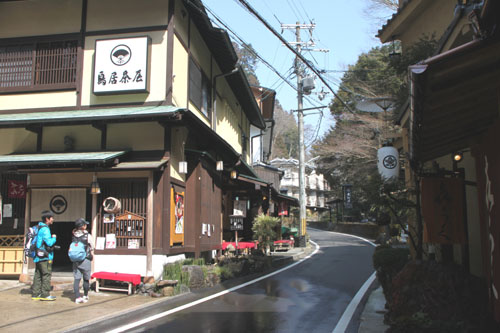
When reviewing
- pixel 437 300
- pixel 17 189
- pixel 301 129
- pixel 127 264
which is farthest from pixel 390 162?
pixel 301 129

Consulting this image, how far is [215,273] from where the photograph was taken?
12789 mm

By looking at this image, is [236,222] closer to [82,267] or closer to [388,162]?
[388,162]

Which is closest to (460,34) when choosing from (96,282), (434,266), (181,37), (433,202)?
(433,202)

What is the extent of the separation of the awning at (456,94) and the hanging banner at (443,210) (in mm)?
697

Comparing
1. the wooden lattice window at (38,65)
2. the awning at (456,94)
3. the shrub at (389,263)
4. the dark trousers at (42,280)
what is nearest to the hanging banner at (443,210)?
the awning at (456,94)

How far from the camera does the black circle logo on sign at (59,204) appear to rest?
Answer: 12.5 meters

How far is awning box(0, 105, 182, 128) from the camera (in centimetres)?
1155

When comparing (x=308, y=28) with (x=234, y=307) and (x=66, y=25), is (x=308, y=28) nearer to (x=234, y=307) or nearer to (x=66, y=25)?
(x=66, y=25)

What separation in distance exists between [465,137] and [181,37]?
31.4 feet

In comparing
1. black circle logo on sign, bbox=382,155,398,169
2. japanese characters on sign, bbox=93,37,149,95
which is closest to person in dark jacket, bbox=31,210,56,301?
japanese characters on sign, bbox=93,37,149,95

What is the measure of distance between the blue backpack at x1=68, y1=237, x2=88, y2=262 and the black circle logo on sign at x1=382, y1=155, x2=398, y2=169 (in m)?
7.82

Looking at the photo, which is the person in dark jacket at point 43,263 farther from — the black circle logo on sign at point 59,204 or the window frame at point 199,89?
the window frame at point 199,89

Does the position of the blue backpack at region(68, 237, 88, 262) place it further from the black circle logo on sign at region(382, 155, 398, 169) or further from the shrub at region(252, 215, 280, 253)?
the shrub at region(252, 215, 280, 253)

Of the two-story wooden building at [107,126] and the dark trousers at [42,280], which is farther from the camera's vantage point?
the two-story wooden building at [107,126]
